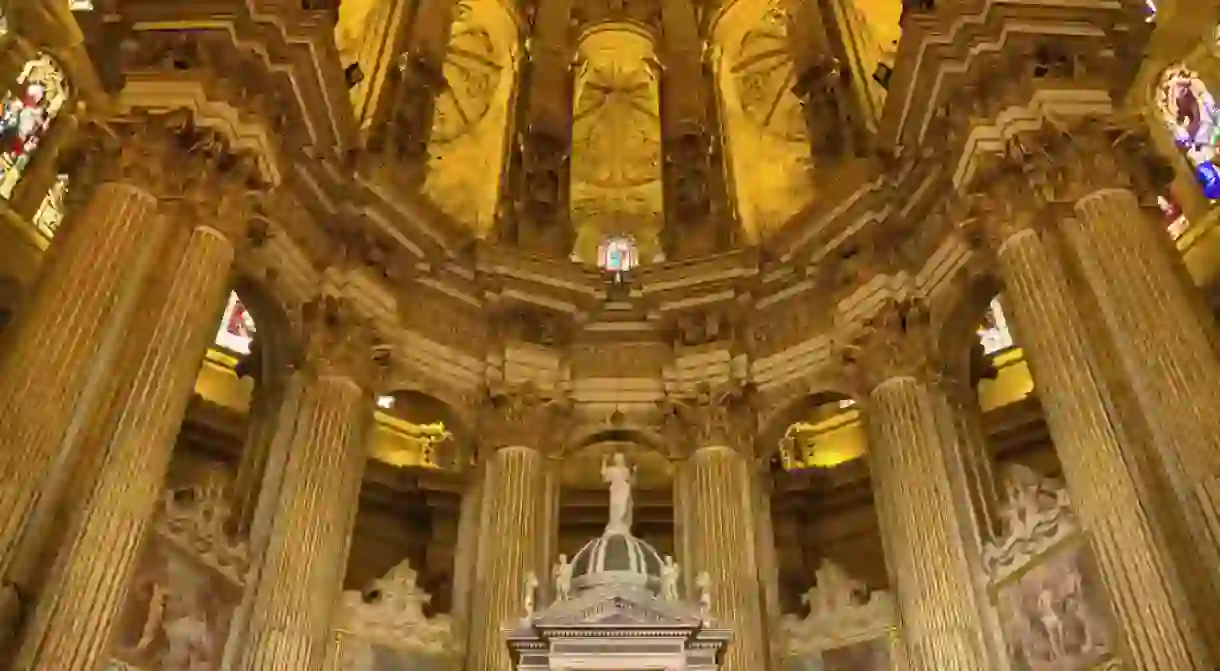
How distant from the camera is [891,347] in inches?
688

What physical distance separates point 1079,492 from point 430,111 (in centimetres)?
1315

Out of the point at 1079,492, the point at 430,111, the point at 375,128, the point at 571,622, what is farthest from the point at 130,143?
the point at 1079,492

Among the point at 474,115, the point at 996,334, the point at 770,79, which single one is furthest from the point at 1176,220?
the point at 474,115

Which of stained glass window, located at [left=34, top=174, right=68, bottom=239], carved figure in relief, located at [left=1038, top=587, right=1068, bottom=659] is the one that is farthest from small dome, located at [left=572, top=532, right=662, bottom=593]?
stained glass window, located at [left=34, top=174, right=68, bottom=239]

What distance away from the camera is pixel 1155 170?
15.3 meters

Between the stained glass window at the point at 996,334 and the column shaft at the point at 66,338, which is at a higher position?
the stained glass window at the point at 996,334

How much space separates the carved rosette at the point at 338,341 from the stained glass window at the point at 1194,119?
13.1m

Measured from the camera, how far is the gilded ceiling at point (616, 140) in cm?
2306

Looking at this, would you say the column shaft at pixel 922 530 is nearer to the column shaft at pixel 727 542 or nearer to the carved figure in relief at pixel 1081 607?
the carved figure in relief at pixel 1081 607

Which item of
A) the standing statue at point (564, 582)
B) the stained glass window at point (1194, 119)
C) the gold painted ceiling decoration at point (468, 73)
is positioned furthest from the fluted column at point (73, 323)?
the stained glass window at point (1194, 119)

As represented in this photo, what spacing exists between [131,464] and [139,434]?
39cm

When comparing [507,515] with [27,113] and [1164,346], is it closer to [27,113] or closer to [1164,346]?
[1164,346]

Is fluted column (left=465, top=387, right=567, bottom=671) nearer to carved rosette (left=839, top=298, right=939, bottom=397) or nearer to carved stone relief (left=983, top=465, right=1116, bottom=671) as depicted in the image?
carved rosette (left=839, top=298, right=939, bottom=397)

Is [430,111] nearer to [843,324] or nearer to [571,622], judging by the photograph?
[843,324]
